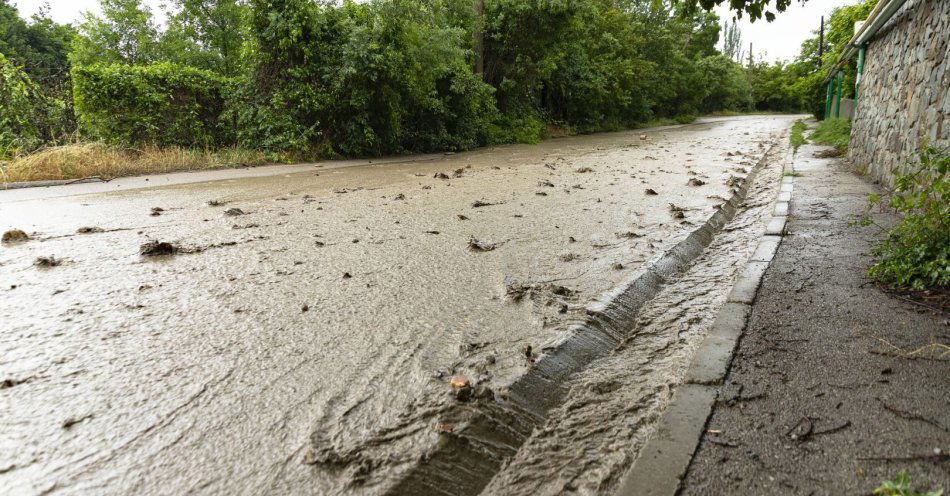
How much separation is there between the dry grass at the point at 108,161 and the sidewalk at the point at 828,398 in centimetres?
1127

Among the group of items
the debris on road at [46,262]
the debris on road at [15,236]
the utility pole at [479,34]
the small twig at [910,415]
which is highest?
the utility pole at [479,34]

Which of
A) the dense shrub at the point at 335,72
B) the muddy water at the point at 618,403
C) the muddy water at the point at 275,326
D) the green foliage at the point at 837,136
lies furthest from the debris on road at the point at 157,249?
the green foliage at the point at 837,136

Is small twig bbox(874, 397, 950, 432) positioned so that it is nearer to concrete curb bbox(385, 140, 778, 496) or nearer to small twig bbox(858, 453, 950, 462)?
small twig bbox(858, 453, 950, 462)

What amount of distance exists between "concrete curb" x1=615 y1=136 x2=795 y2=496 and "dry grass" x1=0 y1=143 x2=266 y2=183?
10995 mm

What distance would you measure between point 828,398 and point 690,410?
22.7 inches

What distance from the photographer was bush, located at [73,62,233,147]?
11.8 m

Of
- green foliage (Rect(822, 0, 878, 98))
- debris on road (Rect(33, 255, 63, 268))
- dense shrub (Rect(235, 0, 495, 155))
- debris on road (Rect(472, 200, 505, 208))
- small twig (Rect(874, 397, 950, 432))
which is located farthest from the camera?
green foliage (Rect(822, 0, 878, 98))

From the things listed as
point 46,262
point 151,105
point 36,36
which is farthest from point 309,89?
point 36,36

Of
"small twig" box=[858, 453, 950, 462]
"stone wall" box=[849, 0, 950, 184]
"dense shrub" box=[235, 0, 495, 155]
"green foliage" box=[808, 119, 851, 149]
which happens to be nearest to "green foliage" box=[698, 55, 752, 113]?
"green foliage" box=[808, 119, 851, 149]

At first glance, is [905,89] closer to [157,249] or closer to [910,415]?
[910,415]

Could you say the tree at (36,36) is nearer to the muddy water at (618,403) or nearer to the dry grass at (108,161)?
the dry grass at (108,161)

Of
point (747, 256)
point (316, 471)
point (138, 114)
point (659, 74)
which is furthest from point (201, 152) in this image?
point (659, 74)

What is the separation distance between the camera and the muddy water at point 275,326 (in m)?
1.95

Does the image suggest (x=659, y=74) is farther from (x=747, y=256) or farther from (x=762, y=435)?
(x=762, y=435)
